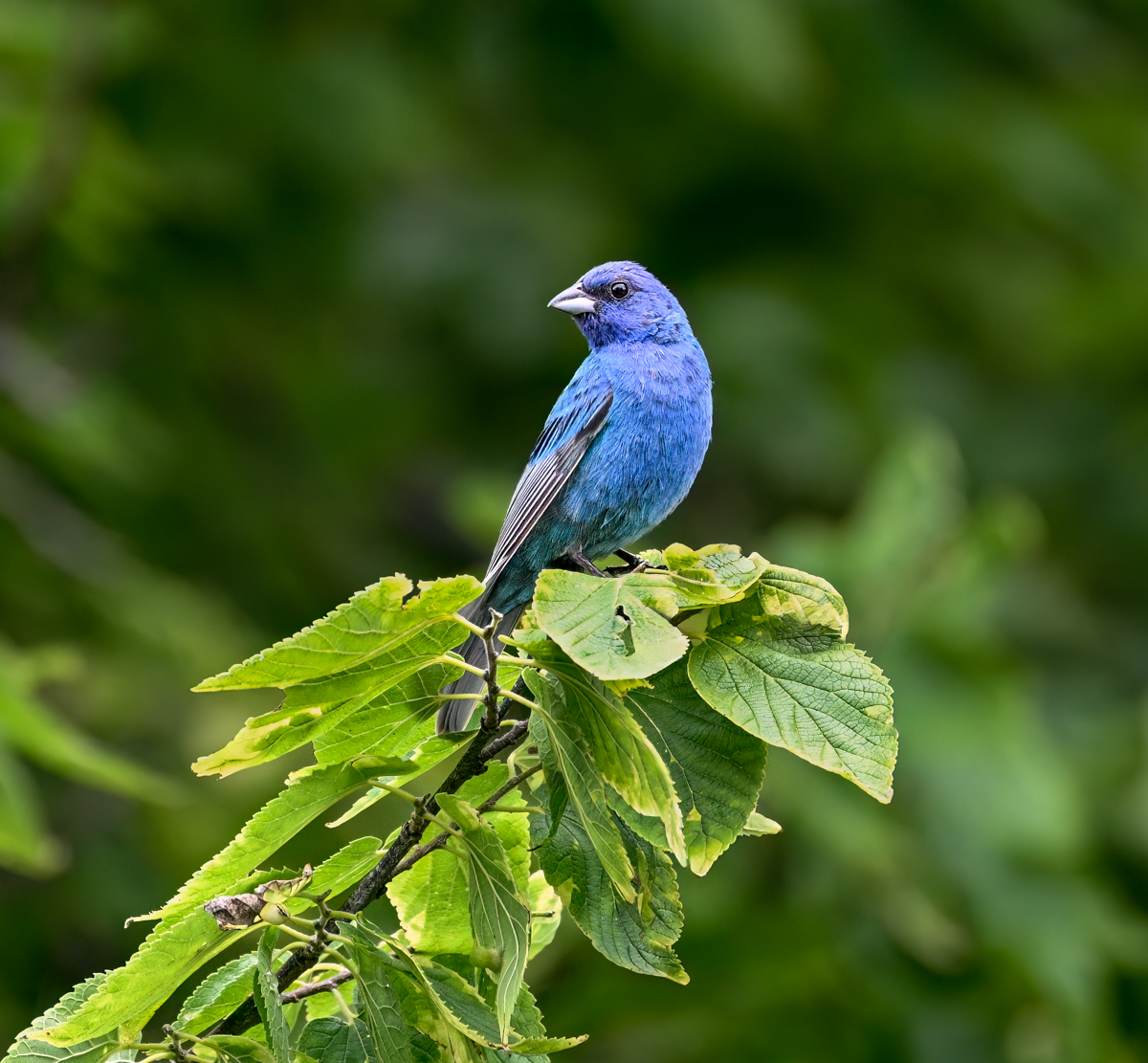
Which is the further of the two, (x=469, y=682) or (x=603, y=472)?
(x=603, y=472)

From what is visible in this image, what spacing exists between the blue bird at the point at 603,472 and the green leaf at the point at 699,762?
121cm

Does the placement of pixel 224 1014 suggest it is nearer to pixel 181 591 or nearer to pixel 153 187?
pixel 181 591

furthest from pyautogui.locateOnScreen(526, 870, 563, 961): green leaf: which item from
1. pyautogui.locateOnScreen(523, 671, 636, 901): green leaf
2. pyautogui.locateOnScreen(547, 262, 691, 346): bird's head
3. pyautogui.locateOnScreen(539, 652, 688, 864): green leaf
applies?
pyautogui.locateOnScreen(547, 262, 691, 346): bird's head

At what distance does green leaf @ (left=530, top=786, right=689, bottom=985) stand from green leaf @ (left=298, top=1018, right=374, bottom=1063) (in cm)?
39

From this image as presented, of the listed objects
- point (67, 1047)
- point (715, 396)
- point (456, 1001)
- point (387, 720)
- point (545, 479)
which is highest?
point (387, 720)

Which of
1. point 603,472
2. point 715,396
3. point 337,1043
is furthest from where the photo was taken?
point 715,396

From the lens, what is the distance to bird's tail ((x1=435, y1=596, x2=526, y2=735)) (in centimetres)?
270

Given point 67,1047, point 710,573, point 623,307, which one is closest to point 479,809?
point 710,573

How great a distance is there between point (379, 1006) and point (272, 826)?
1.07ft

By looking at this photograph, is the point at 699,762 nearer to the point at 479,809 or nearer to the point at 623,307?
the point at 479,809

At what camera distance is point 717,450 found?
35.9 feet

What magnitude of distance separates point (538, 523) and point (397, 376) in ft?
24.9

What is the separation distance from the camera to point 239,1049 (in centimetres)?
212

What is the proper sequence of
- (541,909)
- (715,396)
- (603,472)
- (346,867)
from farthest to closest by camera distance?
(715,396), (603,472), (541,909), (346,867)
